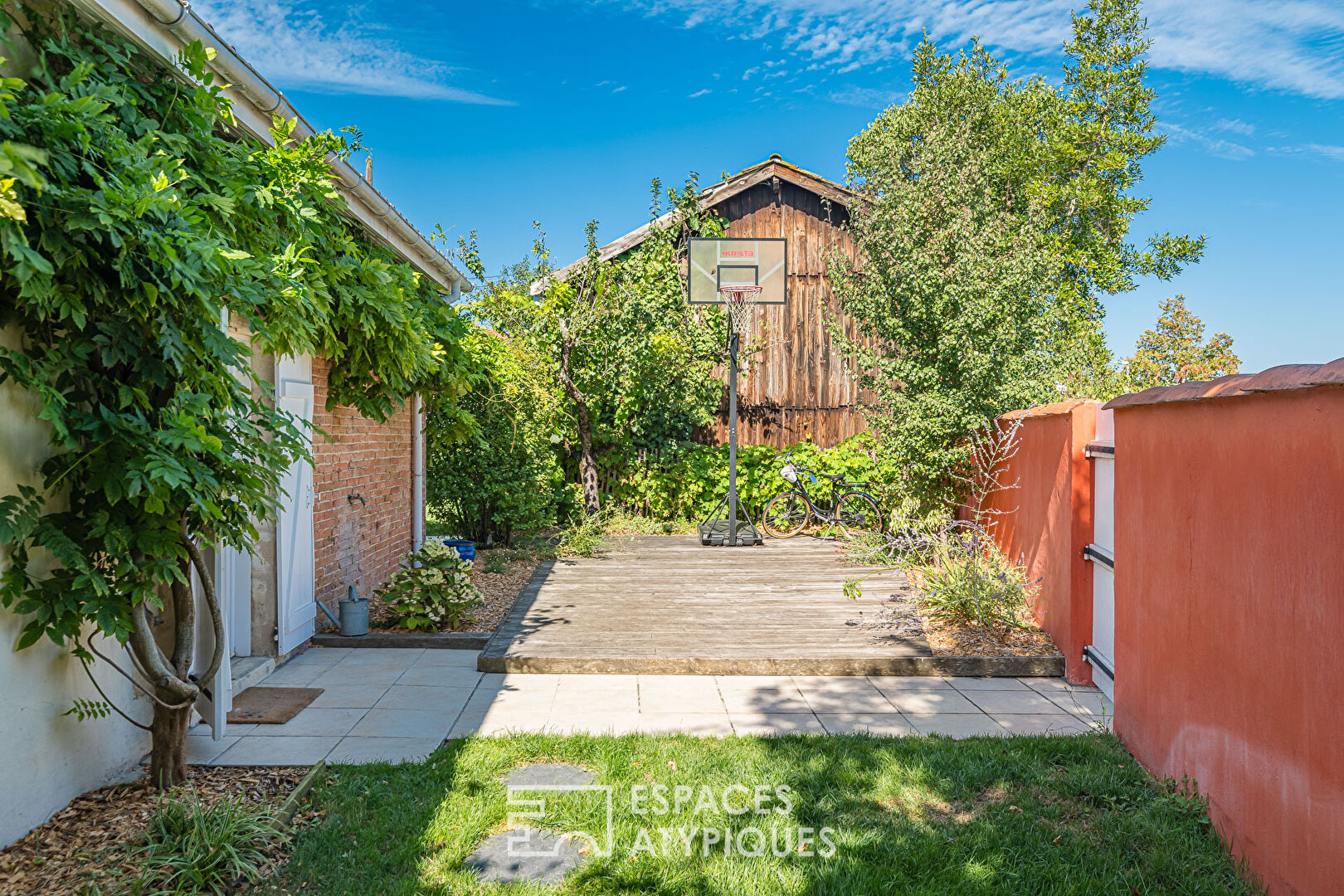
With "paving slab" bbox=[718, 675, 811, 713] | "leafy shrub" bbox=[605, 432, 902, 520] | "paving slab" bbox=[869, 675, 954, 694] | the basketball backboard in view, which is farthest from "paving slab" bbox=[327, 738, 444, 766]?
the basketball backboard

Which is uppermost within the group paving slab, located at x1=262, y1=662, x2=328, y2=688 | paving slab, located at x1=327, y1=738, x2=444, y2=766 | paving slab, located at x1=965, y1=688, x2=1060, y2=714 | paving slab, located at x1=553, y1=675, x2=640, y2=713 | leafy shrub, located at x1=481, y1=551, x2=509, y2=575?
leafy shrub, located at x1=481, y1=551, x2=509, y2=575

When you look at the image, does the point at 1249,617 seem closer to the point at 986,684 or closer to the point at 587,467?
the point at 986,684

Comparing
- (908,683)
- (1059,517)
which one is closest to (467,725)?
(908,683)

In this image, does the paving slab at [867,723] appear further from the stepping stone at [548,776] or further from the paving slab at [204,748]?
the paving slab at [204,748]

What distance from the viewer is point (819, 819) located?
10.3ft

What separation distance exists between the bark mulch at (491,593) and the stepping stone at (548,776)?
277cm

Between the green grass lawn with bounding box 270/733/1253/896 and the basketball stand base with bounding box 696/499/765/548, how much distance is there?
6.13 m

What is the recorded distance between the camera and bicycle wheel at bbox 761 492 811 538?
35.8ft

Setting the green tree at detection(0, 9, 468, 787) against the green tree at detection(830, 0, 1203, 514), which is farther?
the green tree at detection(830, 0, 1203, 514)

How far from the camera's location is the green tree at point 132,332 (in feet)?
7.88

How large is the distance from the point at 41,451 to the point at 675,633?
4108mm

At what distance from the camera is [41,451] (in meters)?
2.87

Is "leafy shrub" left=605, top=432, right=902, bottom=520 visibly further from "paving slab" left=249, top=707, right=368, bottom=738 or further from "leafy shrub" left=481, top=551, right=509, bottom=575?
"paving slab" left=249, top=707, right=368, bottom=738

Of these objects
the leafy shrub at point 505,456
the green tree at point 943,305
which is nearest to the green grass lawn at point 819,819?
the green tree at point 943,305
